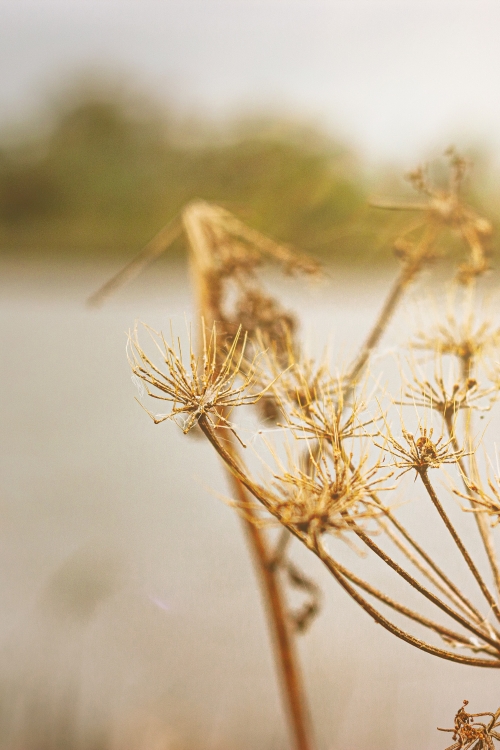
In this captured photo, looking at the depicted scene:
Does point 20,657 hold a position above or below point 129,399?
below

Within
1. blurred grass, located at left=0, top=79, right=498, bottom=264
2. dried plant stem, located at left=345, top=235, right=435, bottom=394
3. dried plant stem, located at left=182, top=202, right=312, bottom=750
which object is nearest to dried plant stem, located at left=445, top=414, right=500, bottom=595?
dried plant stem, located at left=345, top=235, right=435, bottom=394

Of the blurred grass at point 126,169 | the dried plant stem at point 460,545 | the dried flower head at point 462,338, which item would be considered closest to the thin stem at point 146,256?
the blurred grass at point 126,169

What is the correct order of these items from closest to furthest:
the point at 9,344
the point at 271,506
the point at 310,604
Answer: the point at 271,506, the point at 310,604, the point at 9,344

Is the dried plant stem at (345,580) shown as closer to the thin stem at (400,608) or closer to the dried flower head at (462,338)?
the thin stem at (400,608)

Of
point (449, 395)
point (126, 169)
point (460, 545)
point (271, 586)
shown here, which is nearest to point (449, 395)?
point (449, 395)

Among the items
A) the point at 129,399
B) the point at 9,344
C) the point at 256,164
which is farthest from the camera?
the point at 9,344

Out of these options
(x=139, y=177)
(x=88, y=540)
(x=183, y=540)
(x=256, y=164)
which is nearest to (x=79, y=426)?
(x=88, y=540)

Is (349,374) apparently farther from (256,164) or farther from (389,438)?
(256,164)
